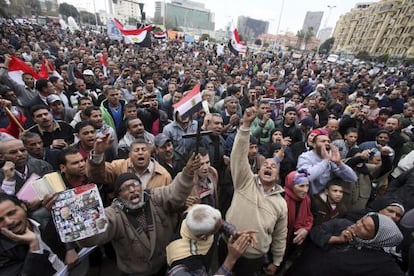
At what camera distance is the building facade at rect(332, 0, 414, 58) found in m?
58.6

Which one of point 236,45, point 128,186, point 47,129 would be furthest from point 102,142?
point 236,45

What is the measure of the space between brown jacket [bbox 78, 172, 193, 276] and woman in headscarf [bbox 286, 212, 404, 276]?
1.46 m

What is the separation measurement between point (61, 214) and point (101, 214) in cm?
27

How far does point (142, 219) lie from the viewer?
215 centimetres

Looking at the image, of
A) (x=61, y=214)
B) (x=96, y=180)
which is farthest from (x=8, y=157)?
(x=61, y=214)

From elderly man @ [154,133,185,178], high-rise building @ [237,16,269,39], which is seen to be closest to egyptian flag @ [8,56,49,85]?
elderly man @ [154,133,185,178]

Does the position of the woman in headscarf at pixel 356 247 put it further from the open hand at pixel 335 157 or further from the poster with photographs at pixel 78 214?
the poster with photographs at pixel 78 214

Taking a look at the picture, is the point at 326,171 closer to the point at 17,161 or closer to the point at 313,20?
the point at 17,161

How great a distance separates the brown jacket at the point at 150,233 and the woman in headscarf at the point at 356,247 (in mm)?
1459

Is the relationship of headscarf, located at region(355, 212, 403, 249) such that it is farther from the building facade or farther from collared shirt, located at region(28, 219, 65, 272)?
the building facade

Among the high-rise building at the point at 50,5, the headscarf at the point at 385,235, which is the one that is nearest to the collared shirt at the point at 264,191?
the headscarf at the point at 385,235

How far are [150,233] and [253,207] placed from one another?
101cm

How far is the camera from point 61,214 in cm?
173

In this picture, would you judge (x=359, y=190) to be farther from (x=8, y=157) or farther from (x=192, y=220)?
(x=8, y=157)
